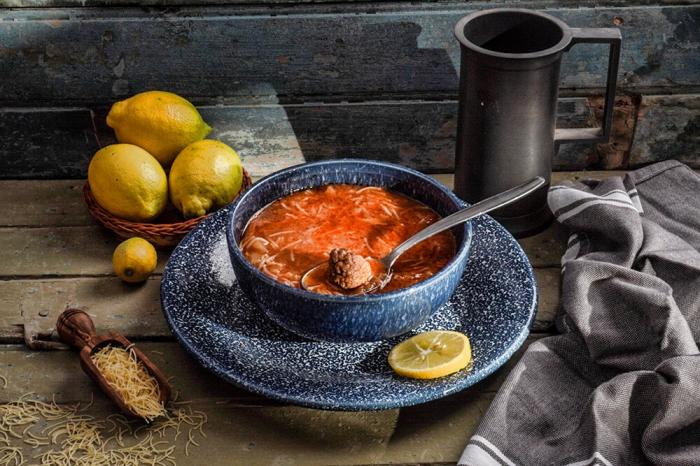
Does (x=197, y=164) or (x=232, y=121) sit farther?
(x=232, y=121)

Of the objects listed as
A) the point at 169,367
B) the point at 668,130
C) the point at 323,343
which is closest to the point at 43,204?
the point at 169,367

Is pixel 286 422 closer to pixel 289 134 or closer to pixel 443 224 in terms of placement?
pixel 443 224

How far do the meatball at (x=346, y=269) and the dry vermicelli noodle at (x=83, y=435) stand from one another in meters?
0.32

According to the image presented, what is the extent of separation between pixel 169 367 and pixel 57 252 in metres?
0.48

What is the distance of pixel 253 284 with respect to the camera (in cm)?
145

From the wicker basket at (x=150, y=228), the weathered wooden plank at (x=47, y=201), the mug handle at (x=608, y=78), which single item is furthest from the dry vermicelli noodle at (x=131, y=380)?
the mug handle at (x=608, y=78)

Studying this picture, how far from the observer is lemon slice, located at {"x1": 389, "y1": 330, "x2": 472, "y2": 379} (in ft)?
4.58

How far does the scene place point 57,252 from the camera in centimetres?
189

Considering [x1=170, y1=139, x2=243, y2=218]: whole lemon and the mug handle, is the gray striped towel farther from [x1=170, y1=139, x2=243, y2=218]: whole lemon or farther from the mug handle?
[x1=170, y1=139, x2=243, y2=218]: whole lemon

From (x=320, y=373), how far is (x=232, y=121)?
0.89m

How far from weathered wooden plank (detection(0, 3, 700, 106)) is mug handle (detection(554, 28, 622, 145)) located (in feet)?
0.85

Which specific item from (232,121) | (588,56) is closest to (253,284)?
(232,121)

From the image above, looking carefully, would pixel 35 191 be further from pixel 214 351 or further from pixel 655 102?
pixel 655 102

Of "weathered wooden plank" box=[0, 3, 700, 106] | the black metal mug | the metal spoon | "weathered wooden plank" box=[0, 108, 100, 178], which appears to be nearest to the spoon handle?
the metal spoon
